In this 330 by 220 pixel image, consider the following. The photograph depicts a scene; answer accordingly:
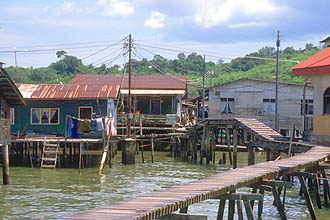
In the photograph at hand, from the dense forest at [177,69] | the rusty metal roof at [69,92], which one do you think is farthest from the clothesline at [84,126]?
the dense forest at [177,69]

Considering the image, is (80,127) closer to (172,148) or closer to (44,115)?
(44,115)

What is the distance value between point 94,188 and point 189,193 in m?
12.3

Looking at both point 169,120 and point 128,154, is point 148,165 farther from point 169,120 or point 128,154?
point 169,120

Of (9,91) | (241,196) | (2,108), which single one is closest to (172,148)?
(2,108)

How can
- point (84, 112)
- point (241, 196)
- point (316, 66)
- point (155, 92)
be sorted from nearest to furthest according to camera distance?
point (241, 196) < point (316, 66) < point (84, 112) < point (155, 92)

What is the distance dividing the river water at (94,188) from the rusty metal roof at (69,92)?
506 centimetres

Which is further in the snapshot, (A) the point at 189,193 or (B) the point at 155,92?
(B) the point at 155,92

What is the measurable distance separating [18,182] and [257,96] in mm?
25254

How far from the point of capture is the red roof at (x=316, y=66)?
73.8 ft

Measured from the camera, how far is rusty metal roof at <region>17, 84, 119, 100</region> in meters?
35.6

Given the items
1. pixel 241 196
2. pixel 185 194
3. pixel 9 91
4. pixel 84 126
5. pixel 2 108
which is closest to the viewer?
pixel 185 194

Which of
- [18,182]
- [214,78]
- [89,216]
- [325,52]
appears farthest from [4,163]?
[214,78]

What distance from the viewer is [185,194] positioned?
35.2 feet

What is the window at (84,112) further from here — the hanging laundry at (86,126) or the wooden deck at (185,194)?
the wooden deck at (185,194)
